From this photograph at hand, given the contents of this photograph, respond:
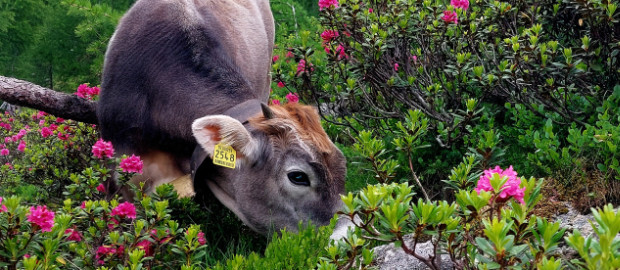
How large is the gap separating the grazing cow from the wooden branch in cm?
77

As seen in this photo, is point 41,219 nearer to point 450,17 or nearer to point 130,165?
Answer: point 130,165

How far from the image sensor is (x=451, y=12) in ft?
16.0

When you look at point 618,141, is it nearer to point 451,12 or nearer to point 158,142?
point 451,12

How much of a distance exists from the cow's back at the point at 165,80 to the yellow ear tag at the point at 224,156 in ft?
1.75

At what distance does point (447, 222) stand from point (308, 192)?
7.28 ft

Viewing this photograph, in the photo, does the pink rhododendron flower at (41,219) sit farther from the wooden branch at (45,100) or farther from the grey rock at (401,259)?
the wooden branch at (45,100)

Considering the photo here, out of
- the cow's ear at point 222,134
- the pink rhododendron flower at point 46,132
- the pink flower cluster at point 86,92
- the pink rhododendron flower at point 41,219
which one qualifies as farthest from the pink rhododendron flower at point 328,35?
the pink rhododendron flower at point 46,132

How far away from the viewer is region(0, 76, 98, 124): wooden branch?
537 centimetres

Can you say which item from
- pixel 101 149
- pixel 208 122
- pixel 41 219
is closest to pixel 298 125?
pixel 208 122

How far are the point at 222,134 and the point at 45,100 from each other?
87.5 inches

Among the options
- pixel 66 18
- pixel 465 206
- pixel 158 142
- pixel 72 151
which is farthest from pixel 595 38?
pixel 66 18

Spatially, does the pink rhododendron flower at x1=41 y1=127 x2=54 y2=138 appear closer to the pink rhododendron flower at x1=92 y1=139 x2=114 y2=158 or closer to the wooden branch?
the wooden branch

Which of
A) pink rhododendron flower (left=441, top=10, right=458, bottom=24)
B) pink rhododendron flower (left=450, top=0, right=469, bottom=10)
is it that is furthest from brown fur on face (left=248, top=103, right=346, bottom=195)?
pink rhododendron flower (left=450, top=0, right=469, bottom=10)

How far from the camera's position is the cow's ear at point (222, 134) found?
4281 millimetres
